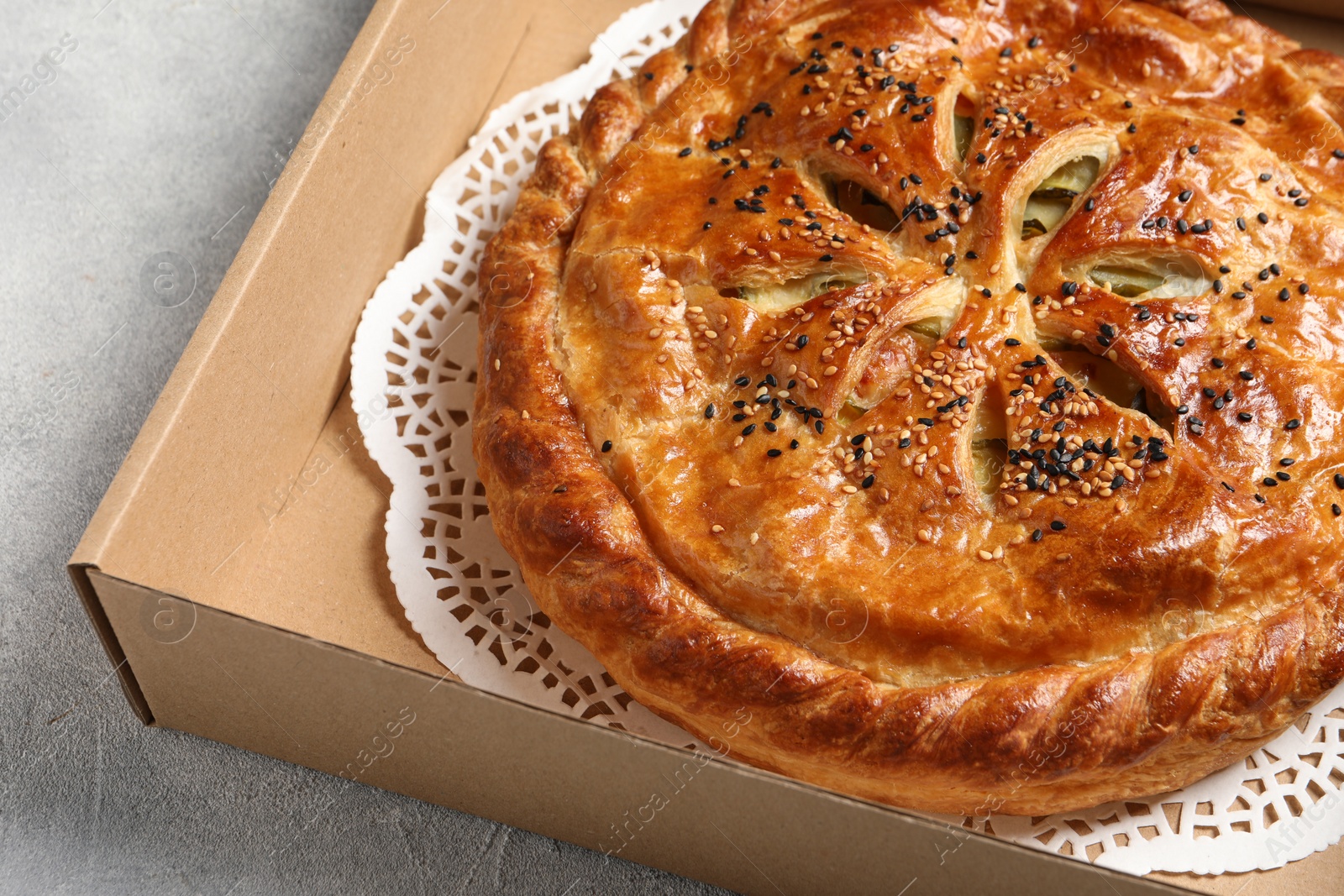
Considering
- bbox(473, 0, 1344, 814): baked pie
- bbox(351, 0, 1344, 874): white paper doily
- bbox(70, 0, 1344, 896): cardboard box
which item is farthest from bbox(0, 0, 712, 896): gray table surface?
bbox(473, 0, 1344, 814): baked pie

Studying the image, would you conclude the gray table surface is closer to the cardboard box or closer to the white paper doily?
the cardboard box

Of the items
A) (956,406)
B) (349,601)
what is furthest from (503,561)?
(956,406)

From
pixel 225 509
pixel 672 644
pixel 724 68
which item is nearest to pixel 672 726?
pixel 672 644

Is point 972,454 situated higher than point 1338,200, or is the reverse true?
point 1338,200

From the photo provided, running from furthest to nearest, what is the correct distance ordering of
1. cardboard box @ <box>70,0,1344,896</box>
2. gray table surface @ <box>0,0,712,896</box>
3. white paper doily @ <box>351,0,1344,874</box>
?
gray table surface @ <box>0,0,712,896</box>, white paper doily @ <box>351,0,1344,874</box>, cardboard box @ <box>70,0,1344,896</box>

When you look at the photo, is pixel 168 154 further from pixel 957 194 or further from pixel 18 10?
pixel 957 194

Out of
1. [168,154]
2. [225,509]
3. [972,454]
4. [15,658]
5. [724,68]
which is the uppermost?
[724,68]
